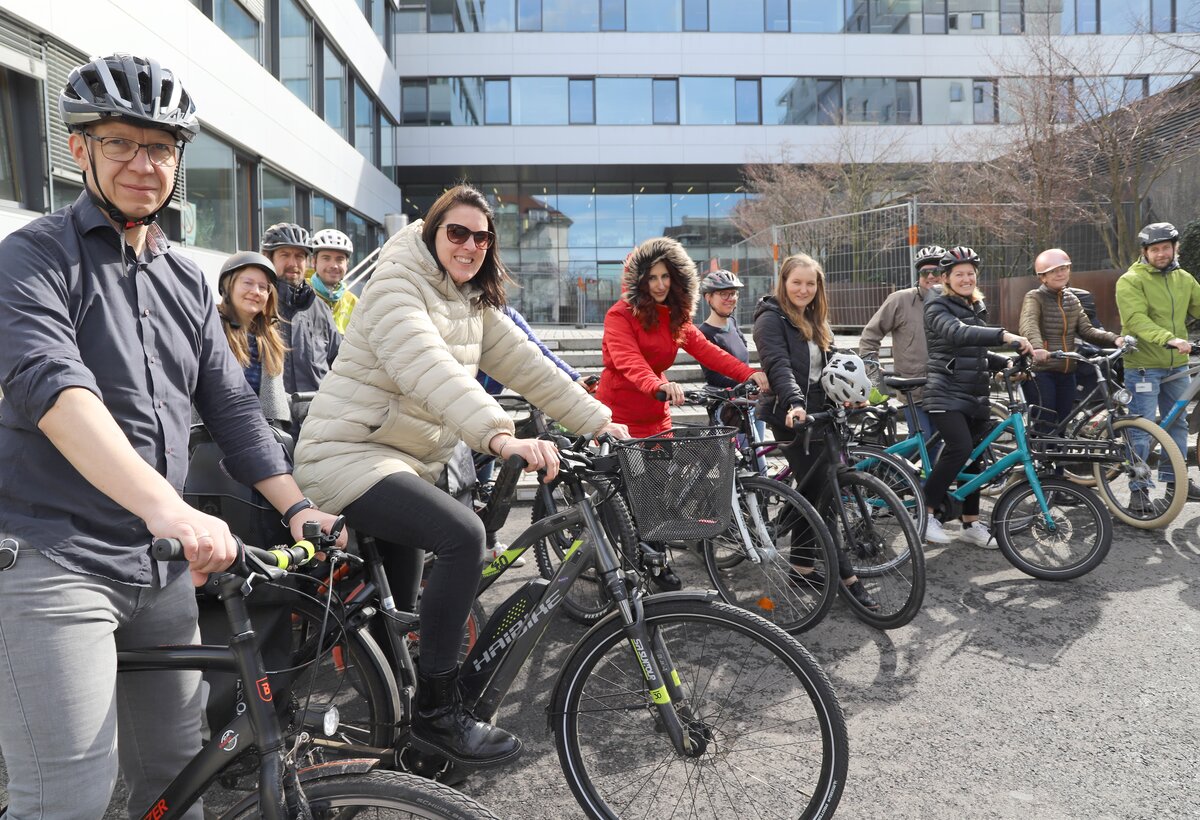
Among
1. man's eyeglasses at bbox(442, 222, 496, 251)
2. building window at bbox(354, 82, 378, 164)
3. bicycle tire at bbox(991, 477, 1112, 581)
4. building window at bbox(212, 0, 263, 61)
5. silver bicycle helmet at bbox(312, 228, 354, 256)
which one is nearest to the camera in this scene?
man's eyeglasses at bbox(442, 222, 496, 251)

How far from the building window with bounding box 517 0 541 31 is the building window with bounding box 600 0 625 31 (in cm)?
214

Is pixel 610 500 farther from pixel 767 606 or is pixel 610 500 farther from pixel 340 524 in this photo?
pixel 767 606

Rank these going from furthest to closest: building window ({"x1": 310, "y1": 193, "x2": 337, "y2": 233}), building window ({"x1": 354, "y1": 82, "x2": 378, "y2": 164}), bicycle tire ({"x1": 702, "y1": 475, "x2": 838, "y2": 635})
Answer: building window ({"x1": 354, "y1": 82, "x2": 378, "y2": 164})
building window ({"x1": 310, "y1": 193, "x2": 337, "y2": 233})
bicycle tire ({"x1": 702, "y1": 475, "x2": 838, "y2": 635})

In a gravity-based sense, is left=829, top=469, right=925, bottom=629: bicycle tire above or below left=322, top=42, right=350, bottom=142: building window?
below

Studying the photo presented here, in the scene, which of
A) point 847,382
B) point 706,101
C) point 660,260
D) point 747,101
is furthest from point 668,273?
point 747,101

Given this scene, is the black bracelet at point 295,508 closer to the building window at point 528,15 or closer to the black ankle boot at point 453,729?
the black ankle boot at point 453,729

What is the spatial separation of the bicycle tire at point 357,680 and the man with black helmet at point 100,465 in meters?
0.74

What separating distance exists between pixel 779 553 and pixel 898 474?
1.59 meters

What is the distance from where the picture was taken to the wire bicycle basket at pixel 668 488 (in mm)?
2854

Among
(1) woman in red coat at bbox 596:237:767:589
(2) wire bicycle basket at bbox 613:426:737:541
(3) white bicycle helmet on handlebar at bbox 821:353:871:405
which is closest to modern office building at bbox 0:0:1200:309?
(1) woman in red coat at bbox 596:237:767:589

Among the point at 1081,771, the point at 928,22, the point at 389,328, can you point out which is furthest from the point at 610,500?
the point at 928,22

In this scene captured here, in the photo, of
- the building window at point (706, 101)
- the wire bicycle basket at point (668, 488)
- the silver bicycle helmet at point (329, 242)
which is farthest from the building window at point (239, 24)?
the building window at point (706, 101)

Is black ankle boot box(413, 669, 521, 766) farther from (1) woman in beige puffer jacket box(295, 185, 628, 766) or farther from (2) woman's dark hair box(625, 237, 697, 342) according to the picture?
(2) woman's dark hair box(625, 237, 697, 342)

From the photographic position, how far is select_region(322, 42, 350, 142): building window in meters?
20.6
